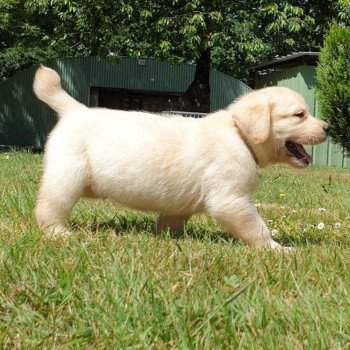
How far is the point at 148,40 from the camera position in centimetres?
1852

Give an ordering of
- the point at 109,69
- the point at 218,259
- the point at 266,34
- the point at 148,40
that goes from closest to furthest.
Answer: the point at 218,259 < the point at 148,40 < the point at 266,34 < the point at 109,69

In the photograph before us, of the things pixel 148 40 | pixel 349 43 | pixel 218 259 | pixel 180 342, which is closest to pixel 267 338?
pixel 180 342

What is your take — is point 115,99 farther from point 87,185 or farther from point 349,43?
point 87,185

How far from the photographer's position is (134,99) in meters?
27.6

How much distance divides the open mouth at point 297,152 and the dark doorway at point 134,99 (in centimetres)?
2327

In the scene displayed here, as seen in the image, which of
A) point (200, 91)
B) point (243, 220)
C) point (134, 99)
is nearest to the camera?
point (243, 220)

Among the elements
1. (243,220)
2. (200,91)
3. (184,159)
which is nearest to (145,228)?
(184,159)

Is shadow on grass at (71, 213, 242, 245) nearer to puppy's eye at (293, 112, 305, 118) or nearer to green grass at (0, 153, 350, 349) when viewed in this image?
green grass at (0, 153, 350, 349)

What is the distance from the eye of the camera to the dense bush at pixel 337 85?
13414 mm

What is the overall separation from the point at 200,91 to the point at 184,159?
16725 mm

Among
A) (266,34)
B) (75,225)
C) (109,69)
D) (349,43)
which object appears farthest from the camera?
(109,69)

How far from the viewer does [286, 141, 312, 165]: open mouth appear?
413cm

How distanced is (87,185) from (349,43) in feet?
35.8

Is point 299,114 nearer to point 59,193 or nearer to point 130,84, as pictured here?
point 59,193
